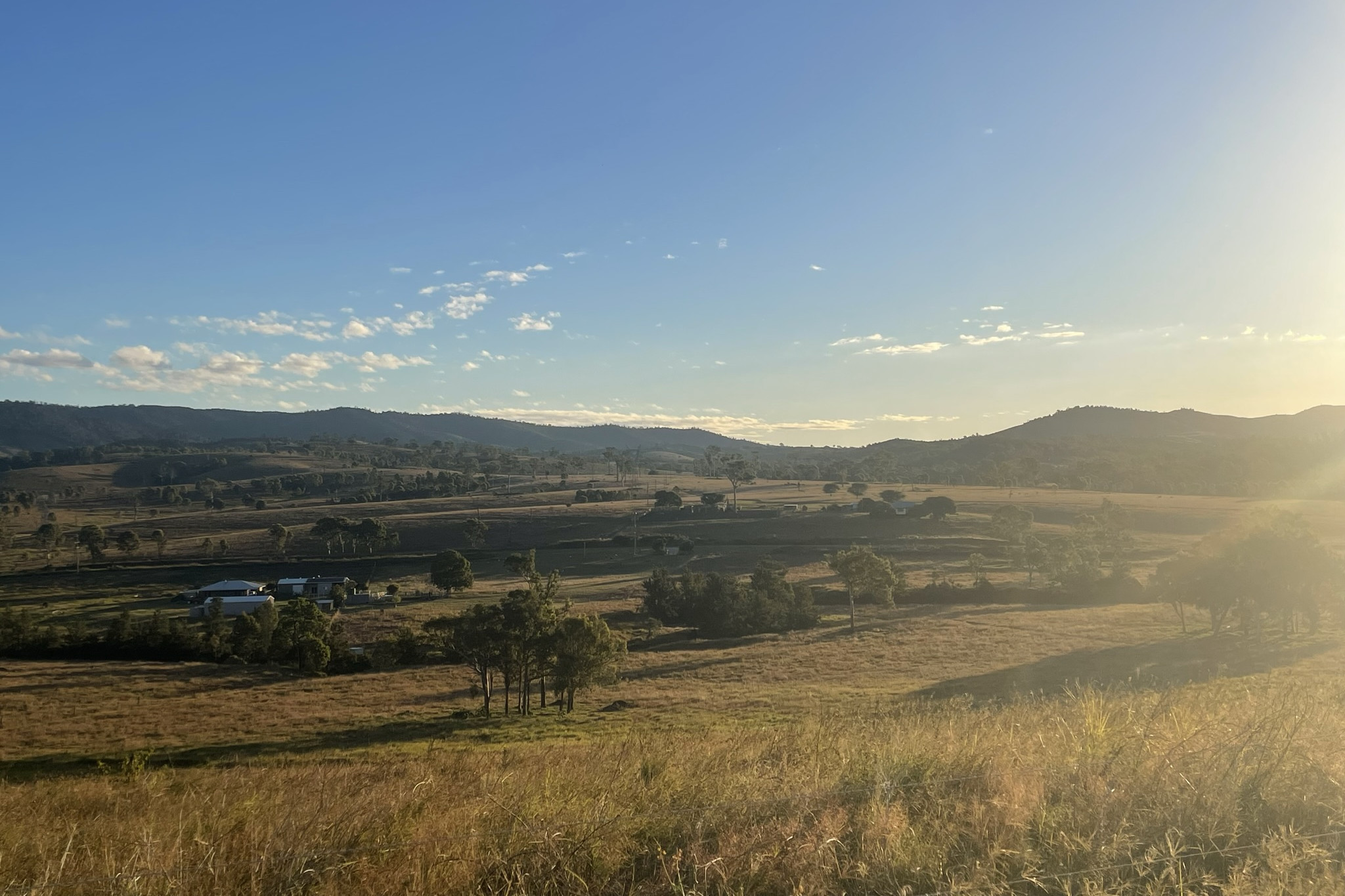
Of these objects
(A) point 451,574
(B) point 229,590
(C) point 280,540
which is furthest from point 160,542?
(A) point 451,574

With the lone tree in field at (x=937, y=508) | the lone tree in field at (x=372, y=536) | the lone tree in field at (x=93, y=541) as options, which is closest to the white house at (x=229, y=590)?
the lone tree in field at (x=372, y=536)

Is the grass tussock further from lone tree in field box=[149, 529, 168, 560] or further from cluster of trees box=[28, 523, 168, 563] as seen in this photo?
lone tree in field box=[149, 529, 168, 560]

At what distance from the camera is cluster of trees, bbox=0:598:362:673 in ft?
182

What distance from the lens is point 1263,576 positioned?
44656 millimetres

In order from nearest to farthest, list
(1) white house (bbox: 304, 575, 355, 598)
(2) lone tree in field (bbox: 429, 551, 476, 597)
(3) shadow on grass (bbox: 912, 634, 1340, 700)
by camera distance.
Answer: (3) shadow on grass (bbox: 912, 634, 1340, 700) < (2) lone tree in field (bbox: 429, 551, 476, 597) < (1) white house (bbox: 304, 575, 355, 598)

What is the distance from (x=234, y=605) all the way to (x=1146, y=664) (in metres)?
85.9

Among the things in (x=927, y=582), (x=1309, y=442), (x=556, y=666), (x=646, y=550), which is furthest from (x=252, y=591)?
(x=1309, y=442)

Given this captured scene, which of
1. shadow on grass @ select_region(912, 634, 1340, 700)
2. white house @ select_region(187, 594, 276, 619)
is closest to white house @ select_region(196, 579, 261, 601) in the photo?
white house @ select_region(187, 594, 276, 619)

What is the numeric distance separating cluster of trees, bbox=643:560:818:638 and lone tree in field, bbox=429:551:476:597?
25467 millimetres

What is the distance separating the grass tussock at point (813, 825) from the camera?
4629 mm

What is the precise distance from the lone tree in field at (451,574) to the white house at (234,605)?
55.3 feet

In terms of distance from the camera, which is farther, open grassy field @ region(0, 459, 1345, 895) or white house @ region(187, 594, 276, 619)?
white house @ region(187, 594, 276, 619)

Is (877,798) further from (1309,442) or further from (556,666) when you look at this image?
(1309,442)

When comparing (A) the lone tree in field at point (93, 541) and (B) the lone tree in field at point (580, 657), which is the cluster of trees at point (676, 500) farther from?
(B) the lone tree in field at point (580, 657)
